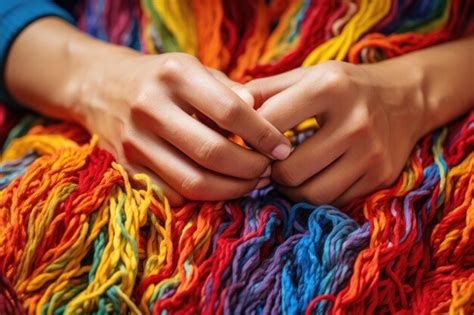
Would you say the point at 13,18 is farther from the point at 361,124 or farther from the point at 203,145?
the point at 361,124

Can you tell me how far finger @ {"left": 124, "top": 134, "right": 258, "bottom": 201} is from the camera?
63 centimetres

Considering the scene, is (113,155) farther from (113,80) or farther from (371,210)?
(371,210)

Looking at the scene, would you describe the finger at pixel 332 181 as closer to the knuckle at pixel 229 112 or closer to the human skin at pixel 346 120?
the human skin at pixel 346 120

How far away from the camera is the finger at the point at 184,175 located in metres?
0.63

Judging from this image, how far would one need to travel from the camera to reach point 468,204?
0.64 metres

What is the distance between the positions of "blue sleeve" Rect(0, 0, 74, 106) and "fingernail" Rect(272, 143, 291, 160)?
0.40 meters

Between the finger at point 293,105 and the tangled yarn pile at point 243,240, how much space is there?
0.10m

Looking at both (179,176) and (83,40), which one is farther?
(83,40)

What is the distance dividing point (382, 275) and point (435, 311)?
0.06 metres

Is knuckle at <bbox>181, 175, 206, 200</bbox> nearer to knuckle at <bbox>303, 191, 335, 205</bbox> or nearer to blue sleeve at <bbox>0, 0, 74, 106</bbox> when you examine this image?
knuckle at <bbox>303, 191, 335, 205</bbox>

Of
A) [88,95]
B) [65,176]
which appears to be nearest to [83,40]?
[88,95]

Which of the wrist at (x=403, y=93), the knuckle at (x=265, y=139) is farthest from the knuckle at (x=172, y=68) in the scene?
the wrist at (x=403, y=93)

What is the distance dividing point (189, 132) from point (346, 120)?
0.54 ft

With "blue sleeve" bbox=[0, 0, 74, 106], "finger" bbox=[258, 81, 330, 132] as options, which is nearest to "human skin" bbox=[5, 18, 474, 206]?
"finger" bbox=[258, 81, 330, 132]
